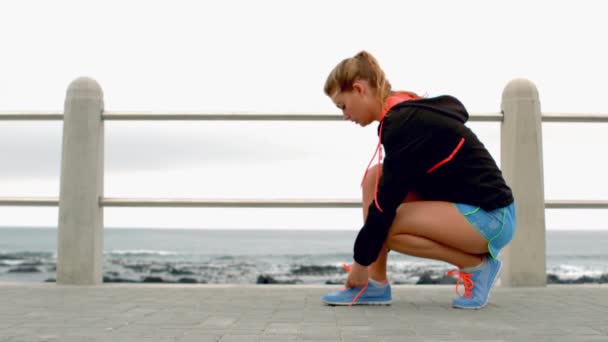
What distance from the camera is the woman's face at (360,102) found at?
94.7 inches

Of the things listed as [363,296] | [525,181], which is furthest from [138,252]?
[363,296]

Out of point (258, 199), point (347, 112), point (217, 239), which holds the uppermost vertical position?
point (347, 112)

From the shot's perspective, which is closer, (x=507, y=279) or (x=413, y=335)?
(x=413, y=335)

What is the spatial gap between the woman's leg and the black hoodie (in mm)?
58

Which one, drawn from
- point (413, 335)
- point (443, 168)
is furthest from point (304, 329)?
point (443, 168)

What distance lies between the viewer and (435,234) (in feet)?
7.82

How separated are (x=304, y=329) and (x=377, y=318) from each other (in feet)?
1.05

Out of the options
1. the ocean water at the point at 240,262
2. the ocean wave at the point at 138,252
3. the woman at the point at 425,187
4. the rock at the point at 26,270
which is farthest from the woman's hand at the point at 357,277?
A: the ocean wave at the point at 138,252

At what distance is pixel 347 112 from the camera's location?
246 cm

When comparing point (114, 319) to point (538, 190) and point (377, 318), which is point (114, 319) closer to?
point (377, 318)

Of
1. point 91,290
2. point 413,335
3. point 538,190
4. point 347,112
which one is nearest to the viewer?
point 413,335

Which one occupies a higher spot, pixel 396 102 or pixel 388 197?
pixel 396 102

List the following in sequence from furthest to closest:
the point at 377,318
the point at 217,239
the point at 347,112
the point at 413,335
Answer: the point at 217,239 → the point at 347,112 → the point at 377,318 → the point at 413,335

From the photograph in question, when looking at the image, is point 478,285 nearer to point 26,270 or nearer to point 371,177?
point 371,177
